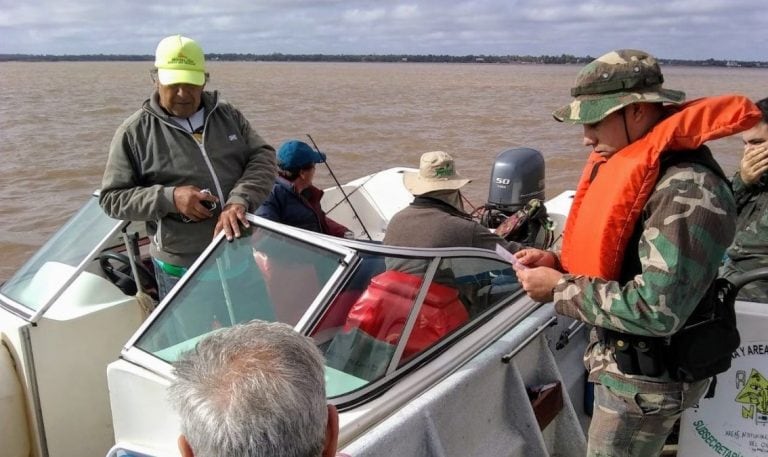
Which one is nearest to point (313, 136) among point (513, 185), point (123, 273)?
point (513, 185)

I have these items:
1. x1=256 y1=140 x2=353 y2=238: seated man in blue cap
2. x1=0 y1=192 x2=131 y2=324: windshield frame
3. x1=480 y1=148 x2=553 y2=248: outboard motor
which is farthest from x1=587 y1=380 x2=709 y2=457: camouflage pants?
x1=480 y1=148 x2=553 y2=248: outboard motor

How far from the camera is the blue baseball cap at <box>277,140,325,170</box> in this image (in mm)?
3963

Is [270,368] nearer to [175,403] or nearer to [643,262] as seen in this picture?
[175,403]

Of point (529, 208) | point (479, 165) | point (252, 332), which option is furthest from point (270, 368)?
point (479, 165)

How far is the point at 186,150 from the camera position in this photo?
2.69 metres

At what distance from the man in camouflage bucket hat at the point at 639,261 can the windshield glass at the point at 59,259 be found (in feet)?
6.46

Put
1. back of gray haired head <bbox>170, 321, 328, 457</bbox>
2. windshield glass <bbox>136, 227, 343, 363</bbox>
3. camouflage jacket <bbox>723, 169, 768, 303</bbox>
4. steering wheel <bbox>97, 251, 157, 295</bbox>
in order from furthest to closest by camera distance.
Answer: steering wheel <bbox>97, 251, 157, 295</bbox>
camouflage jacket <bbox>723, 169, 768, 303</bbox>
windshield glass <bbox>136, 227, 343, 363</bbox>
back of gray haired head <bbox>170, 321, 328, 457</bbox>

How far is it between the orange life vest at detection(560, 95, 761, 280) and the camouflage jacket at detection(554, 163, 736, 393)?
49mm

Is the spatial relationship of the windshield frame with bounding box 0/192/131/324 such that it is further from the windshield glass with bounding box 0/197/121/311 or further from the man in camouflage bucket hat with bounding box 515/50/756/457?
the man in camouflage bucket hat with bounding box 515/50/756/457

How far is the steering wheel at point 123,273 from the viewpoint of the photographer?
312 centimetres

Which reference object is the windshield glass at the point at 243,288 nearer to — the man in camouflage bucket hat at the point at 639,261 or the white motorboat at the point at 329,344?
→ the white motorboat at the point at 329,344

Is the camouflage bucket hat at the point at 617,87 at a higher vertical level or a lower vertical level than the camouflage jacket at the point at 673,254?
higher

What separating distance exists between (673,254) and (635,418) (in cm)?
56

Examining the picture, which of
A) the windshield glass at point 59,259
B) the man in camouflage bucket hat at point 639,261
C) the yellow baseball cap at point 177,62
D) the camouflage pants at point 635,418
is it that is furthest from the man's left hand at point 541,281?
the windshield glass at point 59,259
